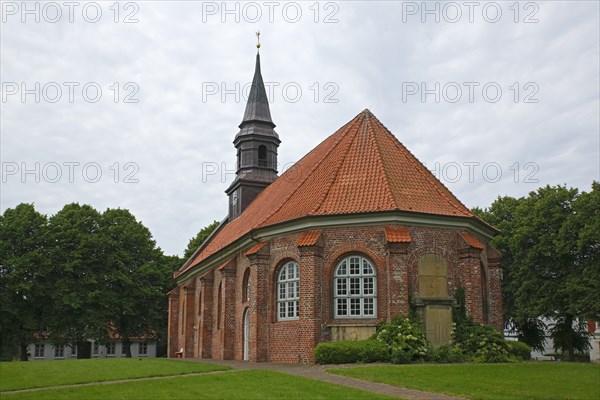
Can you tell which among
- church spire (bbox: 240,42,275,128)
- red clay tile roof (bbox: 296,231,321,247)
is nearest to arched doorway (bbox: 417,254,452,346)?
red clay tile roof (bbox: 296,231,321,247)

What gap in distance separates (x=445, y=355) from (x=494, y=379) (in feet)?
18.1

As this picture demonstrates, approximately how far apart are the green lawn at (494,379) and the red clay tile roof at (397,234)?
17.8ft

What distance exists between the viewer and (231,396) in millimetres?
12930

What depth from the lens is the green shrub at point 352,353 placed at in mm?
20750

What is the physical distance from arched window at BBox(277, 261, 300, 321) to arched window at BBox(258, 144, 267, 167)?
15.1m

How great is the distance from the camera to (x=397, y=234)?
23.3m

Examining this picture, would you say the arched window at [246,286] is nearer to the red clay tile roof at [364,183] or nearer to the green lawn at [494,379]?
the red clay tile roof at [364,183]

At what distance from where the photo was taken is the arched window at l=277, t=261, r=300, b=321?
24594mm

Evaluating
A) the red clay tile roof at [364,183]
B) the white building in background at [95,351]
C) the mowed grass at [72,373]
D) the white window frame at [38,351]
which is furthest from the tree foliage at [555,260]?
the white window frame at [38,351]

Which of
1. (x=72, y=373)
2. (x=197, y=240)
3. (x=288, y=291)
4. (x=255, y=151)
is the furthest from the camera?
(x=197, y=240)

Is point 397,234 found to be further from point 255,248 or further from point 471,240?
point 255,248

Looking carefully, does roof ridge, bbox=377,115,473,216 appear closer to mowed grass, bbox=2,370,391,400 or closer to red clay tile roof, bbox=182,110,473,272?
red clay tile roof, bbox=182,110,473,272

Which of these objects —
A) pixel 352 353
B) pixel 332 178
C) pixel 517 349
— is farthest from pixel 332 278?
pixel 517 349

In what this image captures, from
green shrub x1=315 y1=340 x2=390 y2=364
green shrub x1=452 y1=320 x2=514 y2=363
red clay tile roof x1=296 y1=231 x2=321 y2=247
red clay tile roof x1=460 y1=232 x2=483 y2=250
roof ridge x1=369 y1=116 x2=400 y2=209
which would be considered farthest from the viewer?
red clay tile roof x1=460 y1=232 x2=483 y2=250
